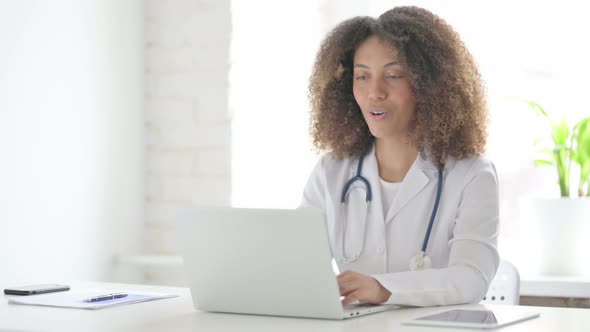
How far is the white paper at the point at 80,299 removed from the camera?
174 cm

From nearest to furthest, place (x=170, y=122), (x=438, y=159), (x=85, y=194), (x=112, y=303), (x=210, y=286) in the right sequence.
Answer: (x=210, y=286)
(x=112, y=303)
(x=438, y=159)
(x=85, y=194)
(x=170, y=122)

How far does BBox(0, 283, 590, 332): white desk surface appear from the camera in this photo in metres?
1.47

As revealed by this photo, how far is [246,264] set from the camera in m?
1.58

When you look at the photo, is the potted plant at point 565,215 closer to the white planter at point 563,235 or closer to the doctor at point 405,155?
the white planter at point 563,235

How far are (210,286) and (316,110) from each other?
0.90 metres

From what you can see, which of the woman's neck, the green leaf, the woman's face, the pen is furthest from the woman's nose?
the green leaf

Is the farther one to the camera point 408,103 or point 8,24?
point 8,24

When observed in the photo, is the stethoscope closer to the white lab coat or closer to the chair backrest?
the white lab coat

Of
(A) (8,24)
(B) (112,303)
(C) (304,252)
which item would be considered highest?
(A) (8,24)

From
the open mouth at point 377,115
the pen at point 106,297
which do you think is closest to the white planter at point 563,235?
the open mouth at point 377,115

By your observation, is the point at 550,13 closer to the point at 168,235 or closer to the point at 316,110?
the point at 316,110

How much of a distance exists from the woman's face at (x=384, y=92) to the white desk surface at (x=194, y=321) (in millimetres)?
593

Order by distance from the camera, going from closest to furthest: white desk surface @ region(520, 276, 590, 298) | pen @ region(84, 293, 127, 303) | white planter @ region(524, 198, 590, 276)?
pen @ region(84, 293, 127, 303) < white desk surface @ region(520, 276, 590, 298) < white planter @ region(524, 198, 590, 276)

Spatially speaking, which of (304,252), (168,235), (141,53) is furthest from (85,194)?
(304,252)
